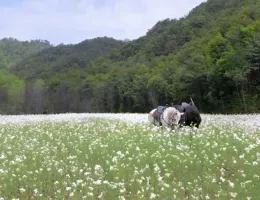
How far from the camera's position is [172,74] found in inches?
3531

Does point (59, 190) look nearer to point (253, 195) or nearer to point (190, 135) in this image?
point (253, 195)

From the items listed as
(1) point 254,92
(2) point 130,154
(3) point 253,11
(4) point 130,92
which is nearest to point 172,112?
(2) point 130,154

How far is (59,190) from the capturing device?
9594 millimetres

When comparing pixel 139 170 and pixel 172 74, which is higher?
pixel 172 74

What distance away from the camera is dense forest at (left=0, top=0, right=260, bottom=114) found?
200 ft

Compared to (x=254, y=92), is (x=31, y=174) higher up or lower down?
lower down

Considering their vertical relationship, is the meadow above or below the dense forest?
below

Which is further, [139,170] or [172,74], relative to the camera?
[172,74]

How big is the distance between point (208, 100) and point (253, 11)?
34299 millimetres

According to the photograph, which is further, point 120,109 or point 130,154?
point 120,109

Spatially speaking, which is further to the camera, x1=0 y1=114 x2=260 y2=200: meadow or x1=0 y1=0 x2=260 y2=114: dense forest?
x1=0 y1=0 x2=260 y2=114: dense forest

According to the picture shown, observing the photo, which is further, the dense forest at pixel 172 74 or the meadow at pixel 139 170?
the dense forest at pixel 172 74

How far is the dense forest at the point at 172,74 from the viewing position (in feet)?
200

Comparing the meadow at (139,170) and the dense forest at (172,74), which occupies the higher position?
the dense forest at (172,74)
